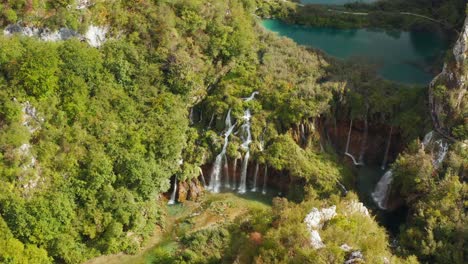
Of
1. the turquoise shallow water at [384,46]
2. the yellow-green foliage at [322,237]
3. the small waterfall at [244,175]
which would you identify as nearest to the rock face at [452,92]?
the turquoise shallow water at [384,46]

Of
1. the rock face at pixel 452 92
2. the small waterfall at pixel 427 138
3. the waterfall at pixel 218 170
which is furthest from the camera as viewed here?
the waterfall at pixel 218 170

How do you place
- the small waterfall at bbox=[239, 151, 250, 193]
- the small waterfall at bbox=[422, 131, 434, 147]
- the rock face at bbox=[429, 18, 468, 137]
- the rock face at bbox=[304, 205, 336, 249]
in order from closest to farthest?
the rock face at bbox=[304, 205, 336, 249], the rock face at bbox=[429, 18, 468, 137], the small waterfall at bbox=[422, 131, 434, 147], the small waterfall at bbox=[239, 151, 250, 193]

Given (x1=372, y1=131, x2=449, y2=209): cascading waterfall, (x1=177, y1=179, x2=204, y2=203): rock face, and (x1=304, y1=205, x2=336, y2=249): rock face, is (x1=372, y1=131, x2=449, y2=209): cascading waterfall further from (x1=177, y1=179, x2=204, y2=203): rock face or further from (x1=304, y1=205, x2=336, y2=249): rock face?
(x1=177, y1=179, x2=204, y2=203): rock face

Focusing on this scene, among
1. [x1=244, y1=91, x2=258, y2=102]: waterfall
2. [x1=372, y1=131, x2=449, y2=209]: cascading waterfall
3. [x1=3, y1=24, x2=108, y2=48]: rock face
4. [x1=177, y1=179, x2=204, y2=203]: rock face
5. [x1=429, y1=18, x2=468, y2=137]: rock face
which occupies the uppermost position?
[x1=3, y1=24, x2=108, y2=48]: rock face

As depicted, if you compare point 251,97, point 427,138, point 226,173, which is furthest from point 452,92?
point 226,173

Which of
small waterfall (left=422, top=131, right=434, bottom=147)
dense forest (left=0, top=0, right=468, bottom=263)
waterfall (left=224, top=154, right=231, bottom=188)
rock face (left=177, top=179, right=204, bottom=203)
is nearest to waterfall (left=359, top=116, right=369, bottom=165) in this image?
dense forest (left=0, top=0, right=468, bottom=263)

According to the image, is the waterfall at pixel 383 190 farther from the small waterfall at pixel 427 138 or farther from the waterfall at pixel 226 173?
the waterfall at pixel 226 173

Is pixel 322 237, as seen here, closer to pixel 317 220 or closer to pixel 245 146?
pixel 317 220
